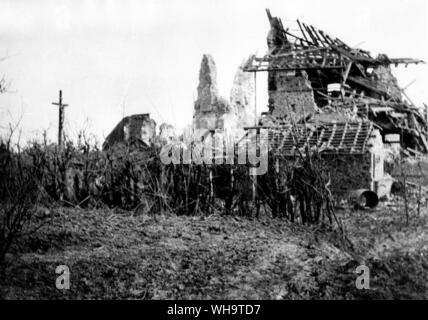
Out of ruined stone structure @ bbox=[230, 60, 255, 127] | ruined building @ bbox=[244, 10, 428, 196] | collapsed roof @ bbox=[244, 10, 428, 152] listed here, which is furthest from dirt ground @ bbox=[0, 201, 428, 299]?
ruined stone structure @ bbox=[230, 60, 255, 127]

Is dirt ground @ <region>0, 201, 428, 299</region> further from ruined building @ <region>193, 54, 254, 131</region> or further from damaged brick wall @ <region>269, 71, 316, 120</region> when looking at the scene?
ruined building @ <region>193, 54, 254, 131</region>

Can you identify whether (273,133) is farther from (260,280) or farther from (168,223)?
(260,280)

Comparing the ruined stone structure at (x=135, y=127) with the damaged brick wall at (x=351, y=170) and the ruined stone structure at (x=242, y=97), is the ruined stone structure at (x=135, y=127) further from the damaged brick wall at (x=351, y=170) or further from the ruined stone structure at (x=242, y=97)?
the damaged brick wall at (x=351, y=170)

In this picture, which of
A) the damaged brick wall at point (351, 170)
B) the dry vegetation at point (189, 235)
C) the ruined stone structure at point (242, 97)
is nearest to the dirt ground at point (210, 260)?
the dry vegetation at point (189, 235)

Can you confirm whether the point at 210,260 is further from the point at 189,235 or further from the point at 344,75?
the point at 344,75

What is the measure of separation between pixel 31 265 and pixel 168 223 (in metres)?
3.09

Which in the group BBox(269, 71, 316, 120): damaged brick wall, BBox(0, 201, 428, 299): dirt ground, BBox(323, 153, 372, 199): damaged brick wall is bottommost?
BBox(0, 201, 428, 299): dirt ground

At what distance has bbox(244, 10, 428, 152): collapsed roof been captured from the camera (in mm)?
20547

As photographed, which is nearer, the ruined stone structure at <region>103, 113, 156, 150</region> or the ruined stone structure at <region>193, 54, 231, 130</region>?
the ruined stone structure at <region>103, 113, 156, 150</region>

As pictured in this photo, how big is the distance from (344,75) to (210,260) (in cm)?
1620

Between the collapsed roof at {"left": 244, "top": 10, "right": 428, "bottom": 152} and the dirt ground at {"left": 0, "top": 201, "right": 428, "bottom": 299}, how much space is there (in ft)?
41.3

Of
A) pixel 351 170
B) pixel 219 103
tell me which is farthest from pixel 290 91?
pixel 351 170

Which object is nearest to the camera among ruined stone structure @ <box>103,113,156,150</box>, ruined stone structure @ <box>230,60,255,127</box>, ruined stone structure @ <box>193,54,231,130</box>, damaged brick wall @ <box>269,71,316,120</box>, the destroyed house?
the destroyed house
